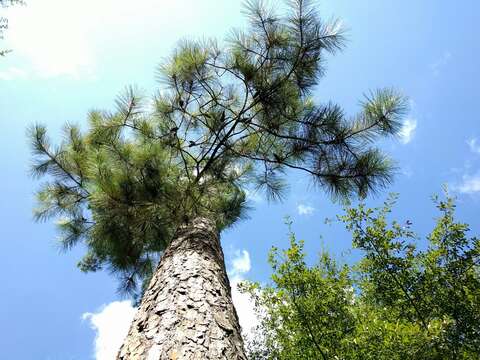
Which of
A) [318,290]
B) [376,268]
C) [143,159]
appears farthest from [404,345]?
[143,159]

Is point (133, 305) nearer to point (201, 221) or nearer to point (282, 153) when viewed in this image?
point (201, 221)

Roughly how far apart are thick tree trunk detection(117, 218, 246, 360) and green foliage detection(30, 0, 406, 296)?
1.22m

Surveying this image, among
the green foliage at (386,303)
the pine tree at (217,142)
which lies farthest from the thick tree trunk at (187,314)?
the green foliage at (386,303)

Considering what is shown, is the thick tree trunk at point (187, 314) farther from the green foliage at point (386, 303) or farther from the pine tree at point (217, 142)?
the green foliage at point (386, 303)

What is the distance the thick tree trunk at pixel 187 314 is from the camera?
146 cm

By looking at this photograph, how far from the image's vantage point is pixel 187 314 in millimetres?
1762

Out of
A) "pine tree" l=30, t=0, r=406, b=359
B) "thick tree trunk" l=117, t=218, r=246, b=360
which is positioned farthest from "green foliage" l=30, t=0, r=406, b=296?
"thick tree trunk" l=117, t=218, r=246, b=360

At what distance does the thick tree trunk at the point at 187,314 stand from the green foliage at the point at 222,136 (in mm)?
1224

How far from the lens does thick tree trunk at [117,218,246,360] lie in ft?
4.80

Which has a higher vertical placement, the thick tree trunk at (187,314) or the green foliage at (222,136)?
the green foliage at (222,136)

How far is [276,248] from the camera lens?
191 inches

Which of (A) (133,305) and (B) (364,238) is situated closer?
(B) (364,238)

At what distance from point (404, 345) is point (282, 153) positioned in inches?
96.8

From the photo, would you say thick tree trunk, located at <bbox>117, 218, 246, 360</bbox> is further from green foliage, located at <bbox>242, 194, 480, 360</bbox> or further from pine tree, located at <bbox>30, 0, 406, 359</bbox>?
green foliage, located at <bbox>242, 194, 480, 360</bbox>
